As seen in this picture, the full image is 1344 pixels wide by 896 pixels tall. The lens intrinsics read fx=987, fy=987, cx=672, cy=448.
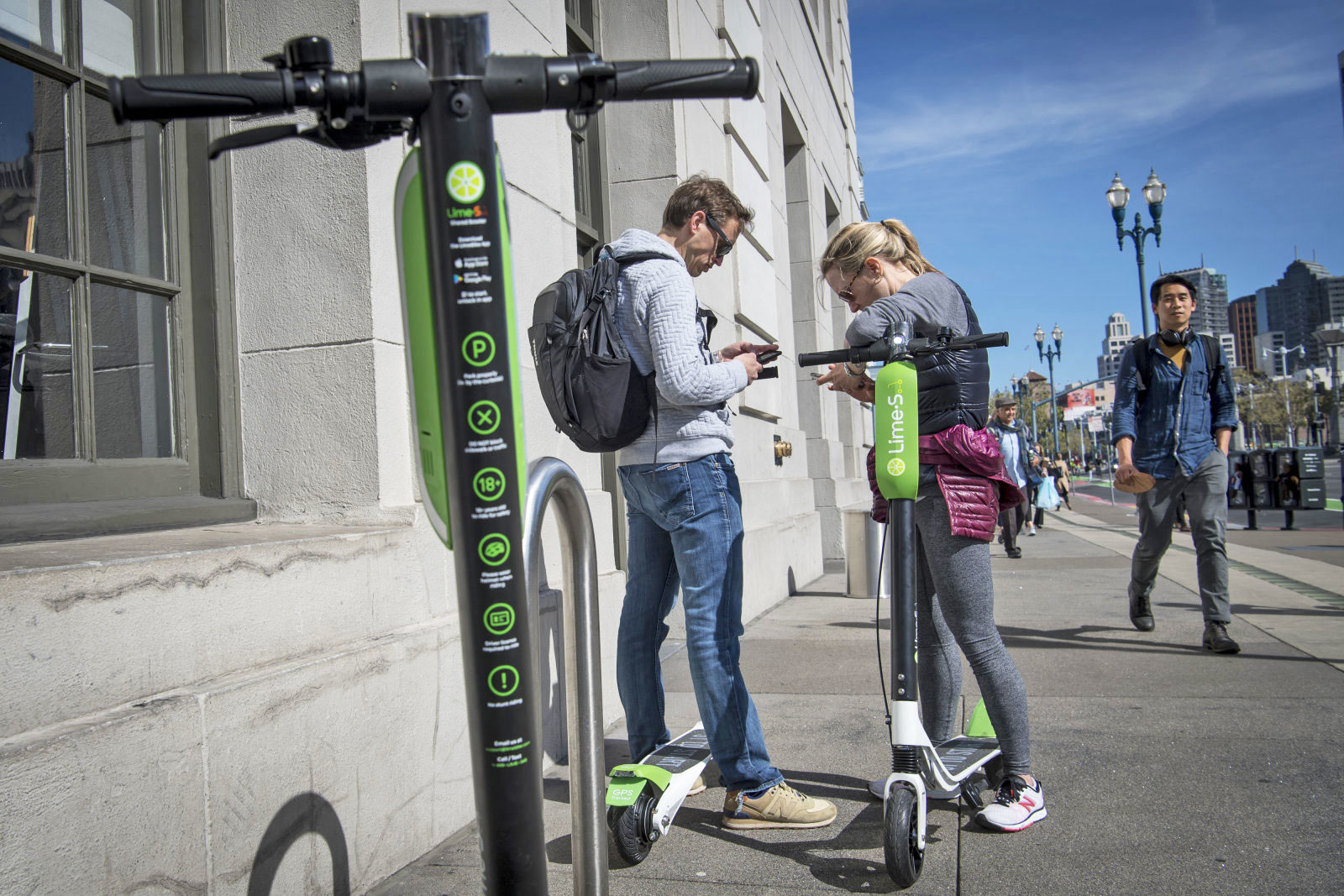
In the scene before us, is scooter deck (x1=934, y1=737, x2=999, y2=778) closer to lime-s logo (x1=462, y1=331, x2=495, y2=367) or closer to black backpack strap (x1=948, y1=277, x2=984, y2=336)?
black backpack strap (x1=948, y1=277, x2=984, y2=336)

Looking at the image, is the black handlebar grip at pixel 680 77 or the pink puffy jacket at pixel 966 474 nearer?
the black handlebar grip at pixel 680 77

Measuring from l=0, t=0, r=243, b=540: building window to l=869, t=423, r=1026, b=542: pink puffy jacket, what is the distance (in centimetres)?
221

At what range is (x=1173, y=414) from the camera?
570 centimetres

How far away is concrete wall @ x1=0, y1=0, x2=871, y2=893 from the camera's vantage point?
6.50ft

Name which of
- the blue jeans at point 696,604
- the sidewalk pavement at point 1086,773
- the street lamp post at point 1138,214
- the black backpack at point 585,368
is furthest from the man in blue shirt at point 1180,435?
the street lamp post at point 1138,214

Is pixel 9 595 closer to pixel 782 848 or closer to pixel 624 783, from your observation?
pixel 624 783

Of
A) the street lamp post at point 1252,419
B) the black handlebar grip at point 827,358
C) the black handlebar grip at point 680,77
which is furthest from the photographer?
the street lamp post at point 1252,419

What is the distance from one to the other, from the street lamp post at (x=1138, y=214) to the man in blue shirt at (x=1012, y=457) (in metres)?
8.96

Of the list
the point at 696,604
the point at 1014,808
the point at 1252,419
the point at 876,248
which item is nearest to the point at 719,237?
the point at 876,248

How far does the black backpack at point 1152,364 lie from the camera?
19.1 feet

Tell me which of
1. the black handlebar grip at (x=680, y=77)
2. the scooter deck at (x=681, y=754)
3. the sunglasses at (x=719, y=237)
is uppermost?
the sunglasses at (x=719, y=237)

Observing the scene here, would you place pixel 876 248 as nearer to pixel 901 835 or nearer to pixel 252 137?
pixel 901 835

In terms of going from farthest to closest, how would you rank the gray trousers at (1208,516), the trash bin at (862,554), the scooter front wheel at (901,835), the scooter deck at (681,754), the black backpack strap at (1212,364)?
the trash bin at (862,554) → the black backpack strap at (1212,364) → the gray trousers at (1208,516) → the scooter deck at (681,754) → the scooter front wheel at (901,835)

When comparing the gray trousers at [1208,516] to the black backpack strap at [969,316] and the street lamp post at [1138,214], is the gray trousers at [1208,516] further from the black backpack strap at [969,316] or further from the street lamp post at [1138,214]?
the street lamp post at [1138,214]
